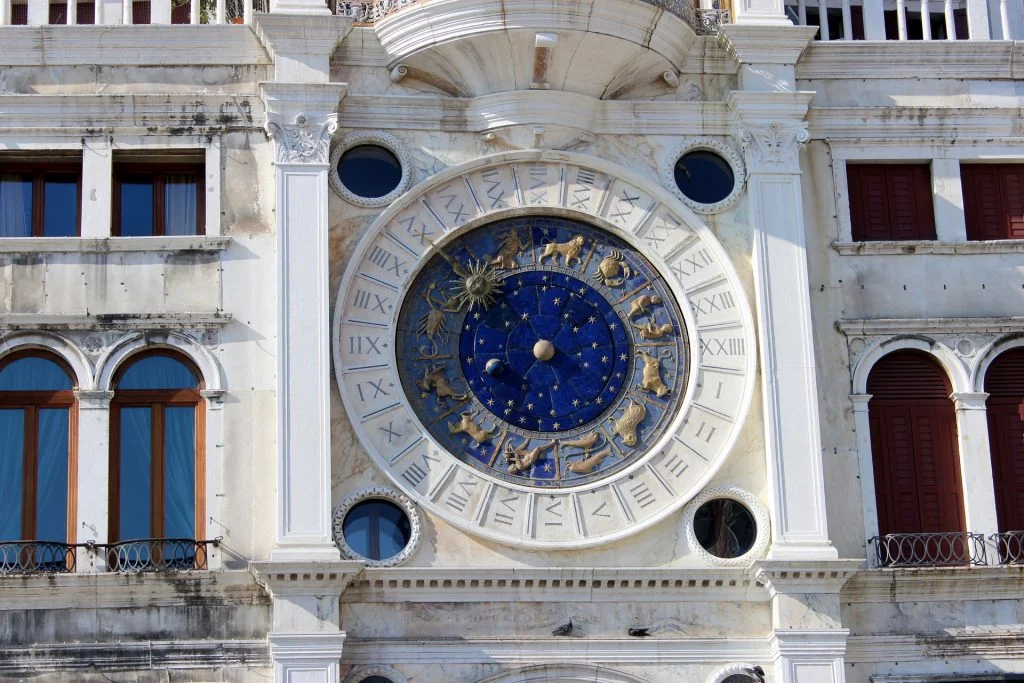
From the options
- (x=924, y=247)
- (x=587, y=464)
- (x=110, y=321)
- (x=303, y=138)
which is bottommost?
(x=587, y=464)

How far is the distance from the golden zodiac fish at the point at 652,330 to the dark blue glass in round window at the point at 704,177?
5.26 feet

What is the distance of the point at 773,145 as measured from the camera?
27156 millimetres

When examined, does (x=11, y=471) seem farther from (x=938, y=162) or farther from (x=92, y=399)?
(x=938, y=162)

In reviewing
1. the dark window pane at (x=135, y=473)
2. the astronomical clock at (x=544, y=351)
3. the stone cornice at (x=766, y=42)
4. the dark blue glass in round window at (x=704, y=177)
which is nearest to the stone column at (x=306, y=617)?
the astronomical clock at (x=544, y=351)

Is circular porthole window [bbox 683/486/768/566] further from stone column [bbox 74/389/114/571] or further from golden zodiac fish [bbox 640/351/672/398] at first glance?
stone column [bbox 74/389/114/571]

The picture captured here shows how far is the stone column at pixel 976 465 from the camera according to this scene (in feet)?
86.7

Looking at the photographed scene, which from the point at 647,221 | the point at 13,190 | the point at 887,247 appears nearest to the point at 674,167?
the point at 647,221

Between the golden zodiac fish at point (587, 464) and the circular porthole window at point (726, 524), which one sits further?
the golden zodiac fish at point (587, 464)

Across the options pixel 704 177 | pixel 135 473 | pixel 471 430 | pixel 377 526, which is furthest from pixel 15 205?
pixel 704 177

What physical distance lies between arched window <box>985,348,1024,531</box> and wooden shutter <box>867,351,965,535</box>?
1.65 ft

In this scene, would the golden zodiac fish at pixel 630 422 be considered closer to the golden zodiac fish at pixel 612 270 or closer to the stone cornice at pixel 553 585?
the golden zodiac fish at pixel 612 270

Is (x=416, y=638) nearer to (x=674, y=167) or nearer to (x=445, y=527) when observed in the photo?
(x=445, y=527)

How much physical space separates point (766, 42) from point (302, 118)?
17.9ft

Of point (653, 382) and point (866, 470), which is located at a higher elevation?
point (653, 382)
